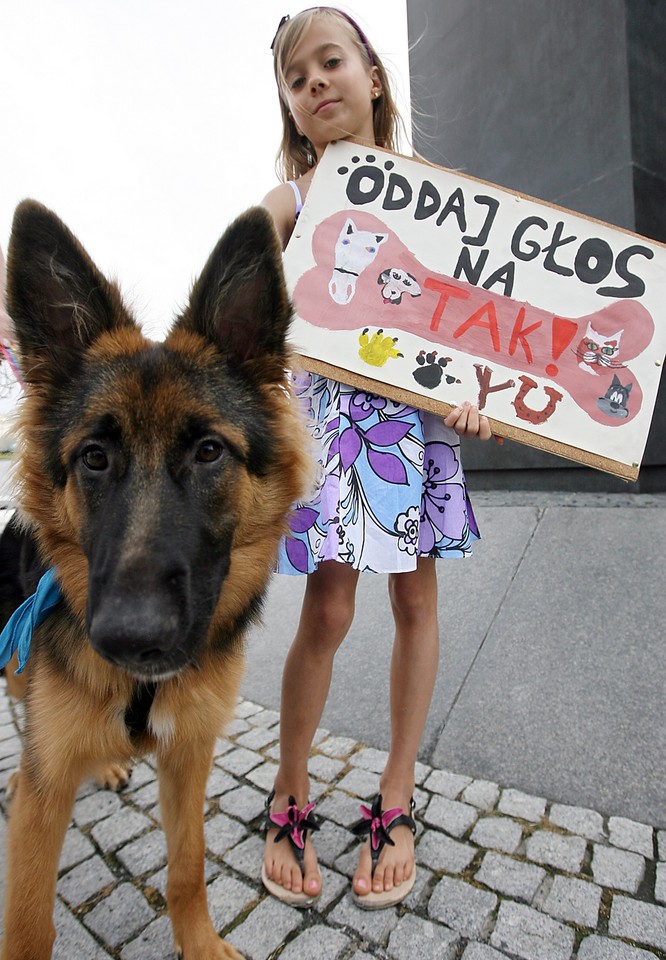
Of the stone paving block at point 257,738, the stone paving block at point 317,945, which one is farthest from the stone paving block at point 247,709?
the stone paving block at point 317,945

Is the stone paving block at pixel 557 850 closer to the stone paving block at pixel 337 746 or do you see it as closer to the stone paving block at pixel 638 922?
the stone paving block at pixel 638 922

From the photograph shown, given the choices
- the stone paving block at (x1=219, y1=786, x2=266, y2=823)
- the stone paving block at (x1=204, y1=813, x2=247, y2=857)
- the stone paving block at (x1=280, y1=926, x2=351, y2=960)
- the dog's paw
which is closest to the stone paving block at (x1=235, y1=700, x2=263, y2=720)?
the stone paving block at (x1=219, y1=786, x2=266, y2=823)

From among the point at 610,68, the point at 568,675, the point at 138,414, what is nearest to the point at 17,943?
the point at 138,414

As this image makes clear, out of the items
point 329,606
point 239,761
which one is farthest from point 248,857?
point 329,606

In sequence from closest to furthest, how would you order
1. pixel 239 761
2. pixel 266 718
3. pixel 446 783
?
pixel 446 783, pixel 239 761, pixel 266 718

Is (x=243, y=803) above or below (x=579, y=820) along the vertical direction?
below

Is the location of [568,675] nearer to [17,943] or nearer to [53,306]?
[17,943]

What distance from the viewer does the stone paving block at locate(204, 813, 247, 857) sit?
2604 mm

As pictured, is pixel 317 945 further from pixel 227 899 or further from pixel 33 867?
pixel 33 867

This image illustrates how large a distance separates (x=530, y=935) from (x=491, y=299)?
253 centimetres

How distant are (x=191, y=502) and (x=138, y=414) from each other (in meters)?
0.33

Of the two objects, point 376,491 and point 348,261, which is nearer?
point 376,491

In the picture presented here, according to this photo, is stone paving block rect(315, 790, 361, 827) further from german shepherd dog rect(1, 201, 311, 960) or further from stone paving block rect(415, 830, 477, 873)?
german shepherd dog rect(1, 201, 311, 960)

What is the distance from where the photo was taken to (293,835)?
2.45 m
